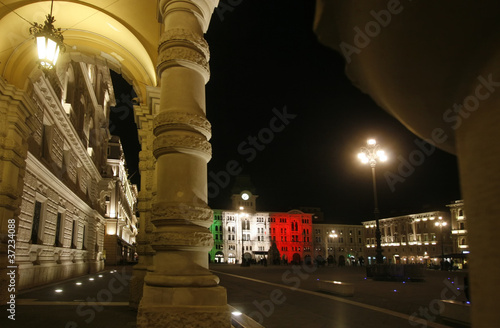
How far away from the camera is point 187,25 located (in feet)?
19.2

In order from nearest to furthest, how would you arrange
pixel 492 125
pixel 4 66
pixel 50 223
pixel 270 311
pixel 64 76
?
pixel 492 125
pixel 270 311
pixel 4 66
pixel 50 223
pixel 64 76

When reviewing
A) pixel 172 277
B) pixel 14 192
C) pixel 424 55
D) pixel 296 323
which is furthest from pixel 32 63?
pixel 424 55

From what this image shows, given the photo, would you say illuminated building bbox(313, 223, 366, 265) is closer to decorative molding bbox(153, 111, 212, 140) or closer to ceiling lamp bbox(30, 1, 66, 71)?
ceiling lamp bbox(30, 1, 66, 71)

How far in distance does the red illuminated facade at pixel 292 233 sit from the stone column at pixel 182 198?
9885cm

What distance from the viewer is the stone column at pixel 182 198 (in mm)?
4754

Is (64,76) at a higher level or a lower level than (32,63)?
higher

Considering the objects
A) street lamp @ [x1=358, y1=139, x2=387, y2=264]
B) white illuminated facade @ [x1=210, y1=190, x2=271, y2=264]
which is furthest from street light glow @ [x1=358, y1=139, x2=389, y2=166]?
white illuminated facade @ [x1=210, y1=190, x2=271, y2=264]

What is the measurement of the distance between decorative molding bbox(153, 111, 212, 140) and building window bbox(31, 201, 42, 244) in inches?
537

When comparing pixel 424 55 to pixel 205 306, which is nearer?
pixel 424 55

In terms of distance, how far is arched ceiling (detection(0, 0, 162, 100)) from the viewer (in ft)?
32.1

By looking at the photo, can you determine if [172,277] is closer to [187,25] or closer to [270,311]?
[187,25]

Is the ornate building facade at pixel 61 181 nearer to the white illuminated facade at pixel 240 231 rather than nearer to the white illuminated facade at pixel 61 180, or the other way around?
the white illuminated facade at pixel 61 180

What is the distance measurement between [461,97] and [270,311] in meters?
9.44

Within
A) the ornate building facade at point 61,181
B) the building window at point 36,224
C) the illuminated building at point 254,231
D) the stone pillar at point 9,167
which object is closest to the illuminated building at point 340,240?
the illuminated building at point 254,231
